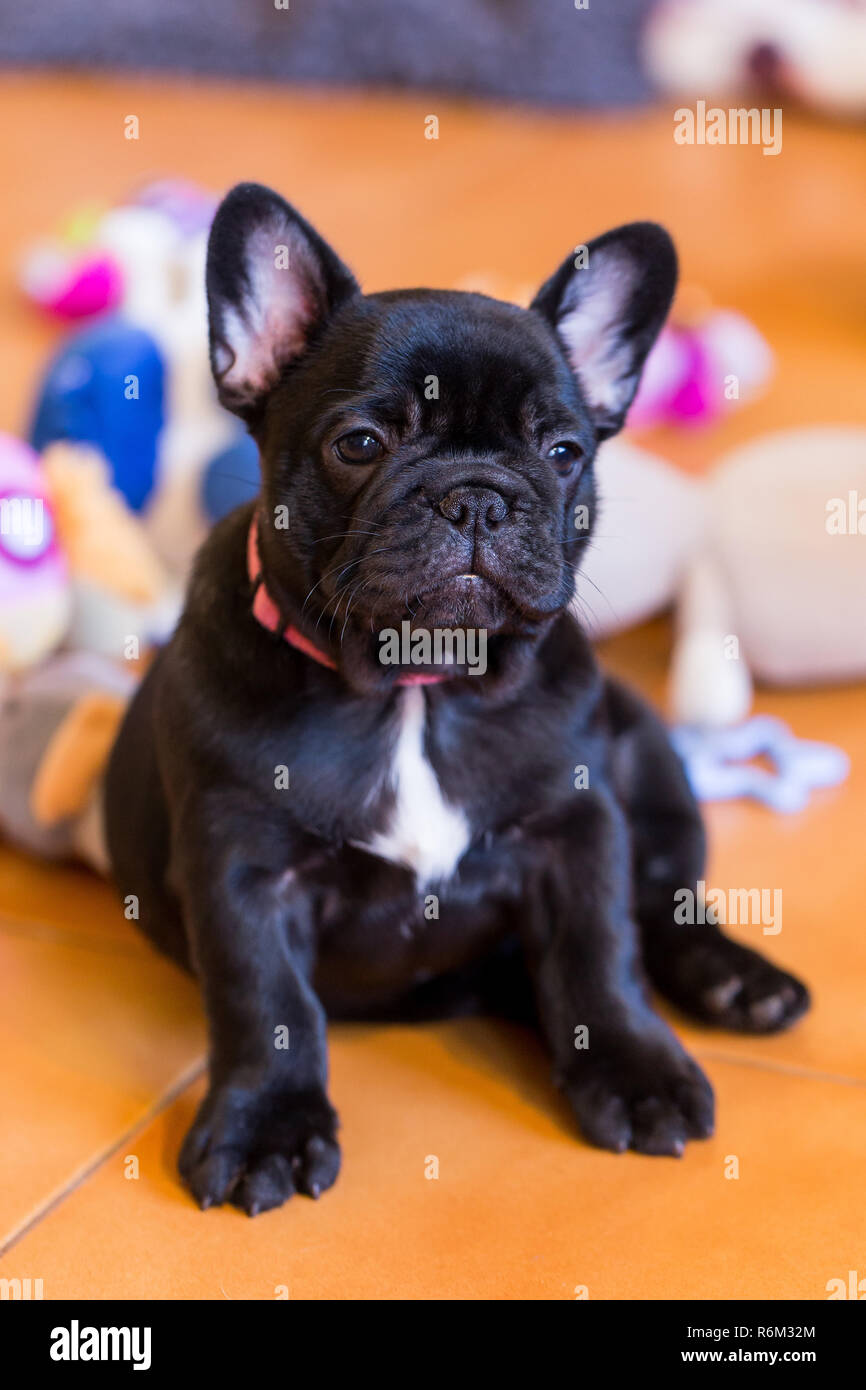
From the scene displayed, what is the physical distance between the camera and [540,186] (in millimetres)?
5375

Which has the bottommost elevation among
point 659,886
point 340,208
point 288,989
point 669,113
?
point 288,989

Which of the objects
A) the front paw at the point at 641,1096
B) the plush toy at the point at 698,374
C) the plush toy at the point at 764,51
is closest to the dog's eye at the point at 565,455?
the front paw at the point at 641,1096

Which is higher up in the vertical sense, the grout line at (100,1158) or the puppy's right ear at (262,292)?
the puppy's right ear at (262,292)

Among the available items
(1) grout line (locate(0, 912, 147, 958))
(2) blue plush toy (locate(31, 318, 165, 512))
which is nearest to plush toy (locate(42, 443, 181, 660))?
(2) blue plush toy (locate(31, 318, 165, 512))

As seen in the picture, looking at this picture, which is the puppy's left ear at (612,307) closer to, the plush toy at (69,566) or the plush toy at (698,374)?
the plush toy at (69,566)

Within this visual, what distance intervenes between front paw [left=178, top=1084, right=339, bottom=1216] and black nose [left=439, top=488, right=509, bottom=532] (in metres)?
0.60

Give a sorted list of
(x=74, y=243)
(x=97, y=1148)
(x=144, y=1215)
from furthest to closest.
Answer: (x=74, y=243) < (x=97, y=1148) < (x=144, y=1215)

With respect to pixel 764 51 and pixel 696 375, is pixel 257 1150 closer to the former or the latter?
pixel 696 375

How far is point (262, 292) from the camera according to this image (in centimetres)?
165

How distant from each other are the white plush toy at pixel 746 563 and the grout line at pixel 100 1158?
1.07 metres

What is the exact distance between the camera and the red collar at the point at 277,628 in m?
1.62
